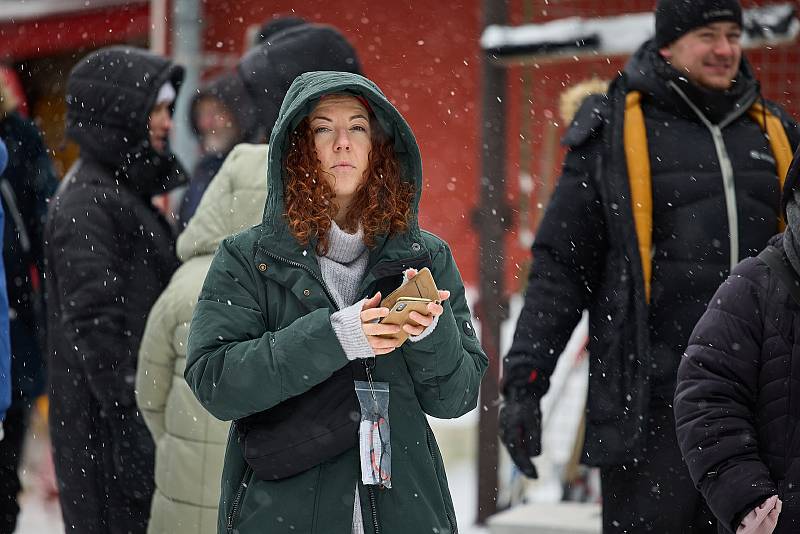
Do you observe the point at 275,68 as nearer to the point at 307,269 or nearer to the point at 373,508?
the point at 307,269

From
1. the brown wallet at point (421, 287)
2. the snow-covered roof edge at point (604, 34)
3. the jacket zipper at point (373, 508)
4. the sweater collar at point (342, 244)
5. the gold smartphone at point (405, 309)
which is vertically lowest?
the jacket zipper at point (373, 508)

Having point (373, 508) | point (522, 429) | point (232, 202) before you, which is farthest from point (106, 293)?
point (373, 508)

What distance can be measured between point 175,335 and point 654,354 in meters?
1.48

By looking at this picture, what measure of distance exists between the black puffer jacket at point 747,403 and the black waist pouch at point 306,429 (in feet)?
2.88

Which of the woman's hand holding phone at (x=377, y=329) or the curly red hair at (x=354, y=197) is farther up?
the curly red hair at (x=354, y=197)

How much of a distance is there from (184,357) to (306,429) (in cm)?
121

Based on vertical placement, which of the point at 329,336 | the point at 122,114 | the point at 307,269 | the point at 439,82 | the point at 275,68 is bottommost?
the point at 329,336

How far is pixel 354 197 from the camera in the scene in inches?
112

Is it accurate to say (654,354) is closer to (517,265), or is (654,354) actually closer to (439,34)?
(517,265)

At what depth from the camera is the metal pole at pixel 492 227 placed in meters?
6.50

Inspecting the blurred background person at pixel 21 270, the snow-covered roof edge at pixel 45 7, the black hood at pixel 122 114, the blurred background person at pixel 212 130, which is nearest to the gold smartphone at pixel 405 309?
the blurred background person at pixel 212 130

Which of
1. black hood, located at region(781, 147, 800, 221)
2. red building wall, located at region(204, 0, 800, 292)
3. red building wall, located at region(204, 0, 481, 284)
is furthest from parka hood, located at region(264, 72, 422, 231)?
red building wall, located at region(204, 0, 481, 284)

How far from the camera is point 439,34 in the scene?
38.0 feet

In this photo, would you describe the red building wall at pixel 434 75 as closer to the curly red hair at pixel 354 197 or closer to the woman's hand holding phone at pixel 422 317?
the curly red hair at pixel 354 197
